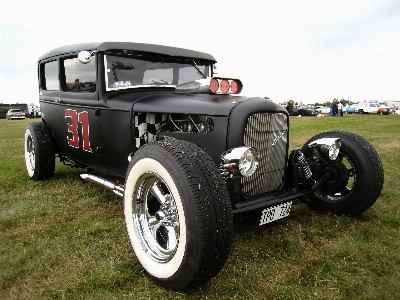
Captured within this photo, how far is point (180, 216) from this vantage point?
2154mm

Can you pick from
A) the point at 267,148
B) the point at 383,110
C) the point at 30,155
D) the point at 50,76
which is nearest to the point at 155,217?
the point at 267,148

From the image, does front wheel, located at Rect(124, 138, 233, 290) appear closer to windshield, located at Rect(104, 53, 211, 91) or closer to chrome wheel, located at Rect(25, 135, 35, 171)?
windshield, located at Rect(104, 53, 211, 91)

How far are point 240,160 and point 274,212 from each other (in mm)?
686

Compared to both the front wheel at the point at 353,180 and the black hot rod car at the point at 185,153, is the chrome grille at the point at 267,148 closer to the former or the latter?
the black hot rod car at the point at 185,153

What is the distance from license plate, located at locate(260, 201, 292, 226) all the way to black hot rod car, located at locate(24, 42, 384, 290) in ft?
0.04

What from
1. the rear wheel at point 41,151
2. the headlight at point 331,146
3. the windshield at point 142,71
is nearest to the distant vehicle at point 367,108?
the headlight at point 331,146

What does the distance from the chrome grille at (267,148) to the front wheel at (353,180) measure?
63 centimetres

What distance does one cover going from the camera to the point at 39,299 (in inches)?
87.1

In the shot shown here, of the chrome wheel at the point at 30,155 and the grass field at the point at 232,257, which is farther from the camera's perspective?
the chrome wheel at the point at 30,155

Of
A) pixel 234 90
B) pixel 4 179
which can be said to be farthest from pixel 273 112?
pixel 4 179

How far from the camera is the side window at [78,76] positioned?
3.84m

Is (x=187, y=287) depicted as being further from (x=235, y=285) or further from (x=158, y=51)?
(x=158, y=51)

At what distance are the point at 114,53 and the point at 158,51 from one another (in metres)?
0.49

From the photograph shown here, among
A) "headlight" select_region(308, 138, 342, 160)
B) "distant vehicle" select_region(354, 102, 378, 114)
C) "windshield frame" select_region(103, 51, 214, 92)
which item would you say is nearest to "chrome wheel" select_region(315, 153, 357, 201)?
"headlight" select_region(308, 138, 342, 160)
